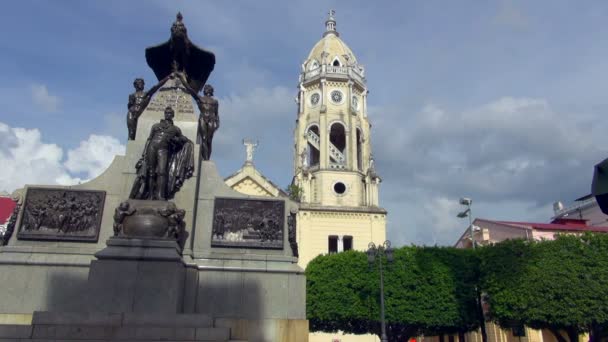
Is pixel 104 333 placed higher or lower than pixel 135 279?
lower

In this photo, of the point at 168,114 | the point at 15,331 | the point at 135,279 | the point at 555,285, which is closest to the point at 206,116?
the point at 168,114

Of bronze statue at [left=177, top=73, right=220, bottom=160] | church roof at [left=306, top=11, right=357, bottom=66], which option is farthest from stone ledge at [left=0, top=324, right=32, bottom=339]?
church roof at [left=306, top=11, right=357, bottom=66]

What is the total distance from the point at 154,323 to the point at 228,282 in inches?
88.1

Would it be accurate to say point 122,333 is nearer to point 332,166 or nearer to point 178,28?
point 178,28

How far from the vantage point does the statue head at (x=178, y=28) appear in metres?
13.0

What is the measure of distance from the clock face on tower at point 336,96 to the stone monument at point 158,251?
138 feet

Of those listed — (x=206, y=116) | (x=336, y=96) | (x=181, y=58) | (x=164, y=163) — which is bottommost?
(x=164, y=163)

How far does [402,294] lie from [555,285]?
27.6ft

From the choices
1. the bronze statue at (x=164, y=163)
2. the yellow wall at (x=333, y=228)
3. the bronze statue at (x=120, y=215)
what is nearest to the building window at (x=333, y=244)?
the yellow wall at (x=333, y=228)

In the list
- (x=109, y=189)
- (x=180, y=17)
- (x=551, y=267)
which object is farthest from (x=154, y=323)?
(x=551, y=267)

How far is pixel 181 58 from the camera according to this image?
13.8 m

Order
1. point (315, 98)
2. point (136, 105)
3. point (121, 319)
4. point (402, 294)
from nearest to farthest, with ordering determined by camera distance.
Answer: point (121, 319) < point (136, 105) < point (402, 294) < point (315, 98)

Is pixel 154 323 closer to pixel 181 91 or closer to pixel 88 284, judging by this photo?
pixel 88 284

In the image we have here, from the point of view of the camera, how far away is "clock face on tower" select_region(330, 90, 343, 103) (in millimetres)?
53781
